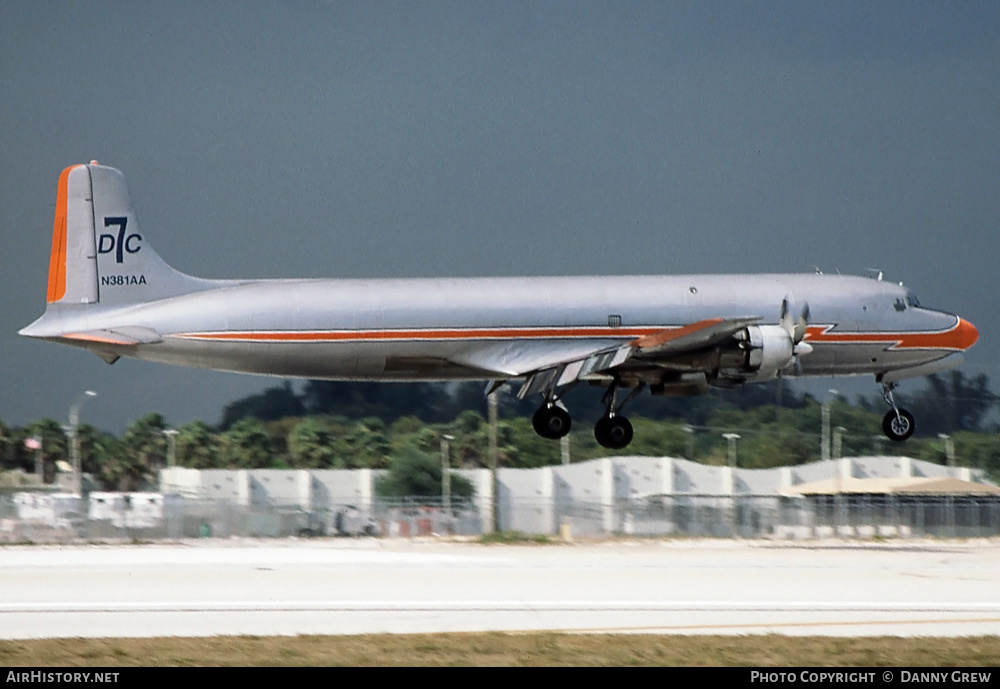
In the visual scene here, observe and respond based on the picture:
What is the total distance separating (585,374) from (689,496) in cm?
3133

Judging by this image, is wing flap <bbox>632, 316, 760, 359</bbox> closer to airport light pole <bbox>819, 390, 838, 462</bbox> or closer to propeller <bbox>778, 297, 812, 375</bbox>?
propeller <bbox>778, 297, 812, 375</bbox>

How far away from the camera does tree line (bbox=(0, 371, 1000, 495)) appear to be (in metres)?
81.6

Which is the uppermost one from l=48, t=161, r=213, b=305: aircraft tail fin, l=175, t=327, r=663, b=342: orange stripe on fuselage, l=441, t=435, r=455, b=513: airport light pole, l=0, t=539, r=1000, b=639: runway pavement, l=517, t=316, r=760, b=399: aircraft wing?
l=48, t=161, r=213, b=305: aircraft tail fin

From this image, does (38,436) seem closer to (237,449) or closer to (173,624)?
(237,449)

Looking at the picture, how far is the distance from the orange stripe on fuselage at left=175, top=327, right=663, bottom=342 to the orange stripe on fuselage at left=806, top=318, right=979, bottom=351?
203 inches

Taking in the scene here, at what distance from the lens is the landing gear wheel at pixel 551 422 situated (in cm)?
4625

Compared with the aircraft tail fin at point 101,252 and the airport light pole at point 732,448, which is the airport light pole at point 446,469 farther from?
the aircraft tail fin at point 101,252

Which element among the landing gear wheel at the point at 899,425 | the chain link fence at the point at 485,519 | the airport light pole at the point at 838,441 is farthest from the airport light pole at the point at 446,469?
the landing gear wheel at the point at 899,425

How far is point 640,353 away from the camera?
42.2 m

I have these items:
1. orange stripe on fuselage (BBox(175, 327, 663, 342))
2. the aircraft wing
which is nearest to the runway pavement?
the aircraft wing

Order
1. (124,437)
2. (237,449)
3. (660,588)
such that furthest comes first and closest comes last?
1. (124,437)
2. (237,449)
3. (660,588)

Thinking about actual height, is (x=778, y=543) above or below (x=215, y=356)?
below

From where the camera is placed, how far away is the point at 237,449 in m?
83.2
